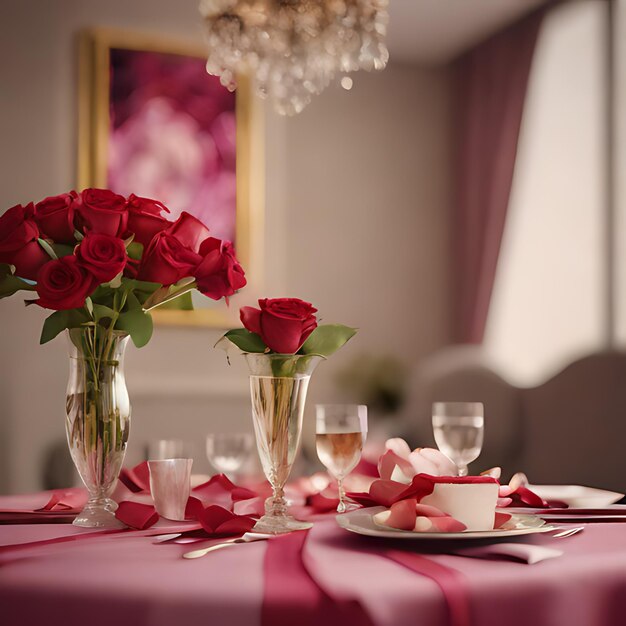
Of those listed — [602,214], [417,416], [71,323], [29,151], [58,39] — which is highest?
[58,39]

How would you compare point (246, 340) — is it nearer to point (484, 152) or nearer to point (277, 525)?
point (277, 525)

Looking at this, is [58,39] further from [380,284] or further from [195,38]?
[380,284]

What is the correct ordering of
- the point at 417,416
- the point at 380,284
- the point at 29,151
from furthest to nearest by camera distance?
1. the point at 380,284
2. the point at 29,151
3. the point at 417,416

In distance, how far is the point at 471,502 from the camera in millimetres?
970

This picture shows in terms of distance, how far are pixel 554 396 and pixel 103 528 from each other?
6.43ft

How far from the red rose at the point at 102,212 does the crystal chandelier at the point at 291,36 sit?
1.35 m

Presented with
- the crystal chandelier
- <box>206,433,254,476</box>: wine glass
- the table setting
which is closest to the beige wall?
the crystal chandelier

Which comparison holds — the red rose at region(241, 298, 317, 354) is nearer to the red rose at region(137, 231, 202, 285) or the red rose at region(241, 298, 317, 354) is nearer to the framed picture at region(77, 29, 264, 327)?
the red rose at region(137, 231, 202, 285)

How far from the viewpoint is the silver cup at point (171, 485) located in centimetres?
120

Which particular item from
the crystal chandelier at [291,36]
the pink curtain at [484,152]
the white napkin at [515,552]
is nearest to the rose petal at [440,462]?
the white napkin at [515,552]

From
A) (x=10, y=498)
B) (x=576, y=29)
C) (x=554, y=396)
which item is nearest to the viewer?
(x=10, y=498)

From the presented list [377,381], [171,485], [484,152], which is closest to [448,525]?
[171,485]

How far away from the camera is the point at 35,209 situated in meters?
1.20

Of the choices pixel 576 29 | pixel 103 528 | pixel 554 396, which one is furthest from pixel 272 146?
pixel 103 528
